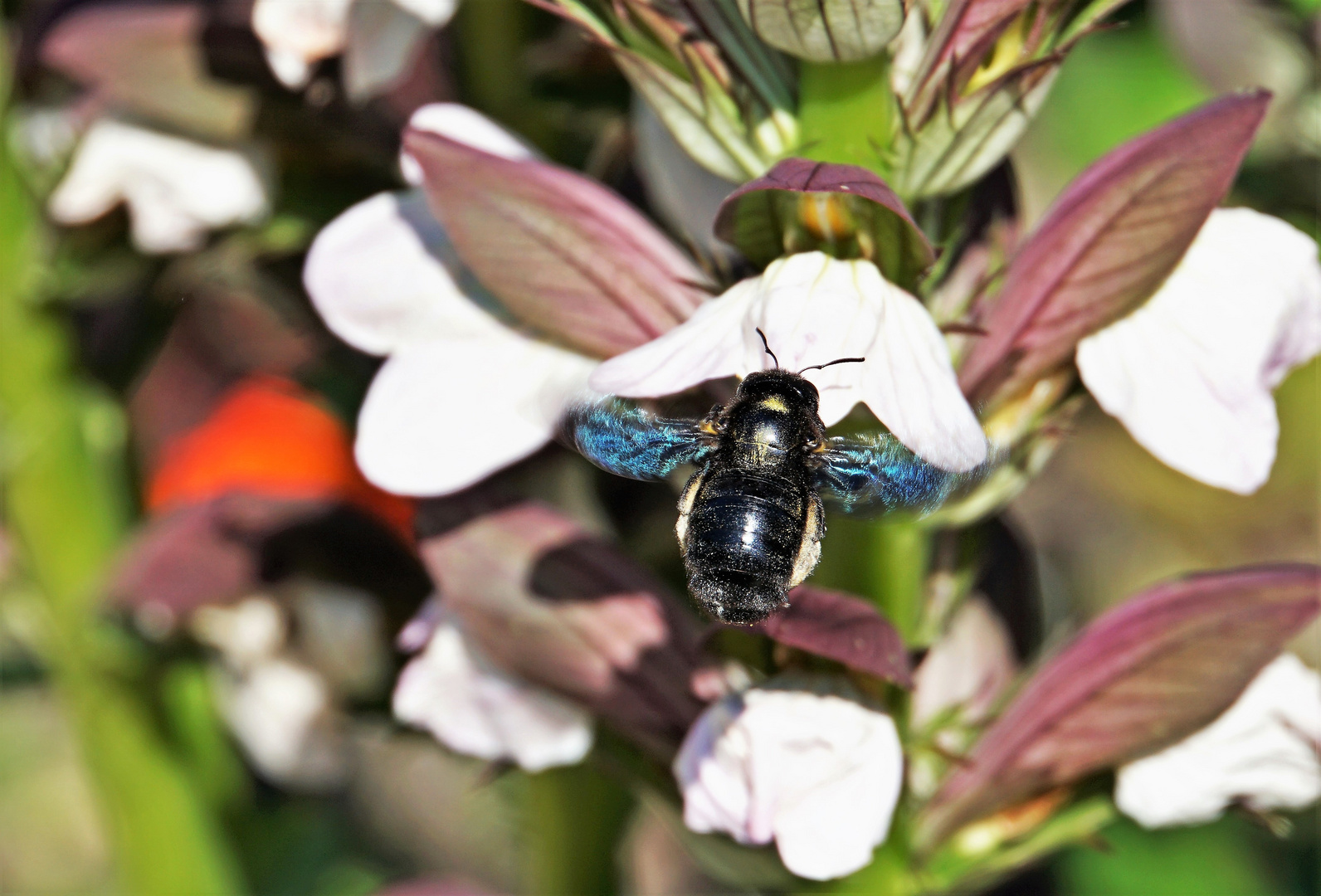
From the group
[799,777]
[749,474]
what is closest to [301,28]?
[749,474]

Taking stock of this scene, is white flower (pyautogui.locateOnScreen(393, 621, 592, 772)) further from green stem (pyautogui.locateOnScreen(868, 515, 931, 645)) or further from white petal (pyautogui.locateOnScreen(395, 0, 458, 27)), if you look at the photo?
white petal (pyautogui.locateOnScreen(395, 0, 458, 27))

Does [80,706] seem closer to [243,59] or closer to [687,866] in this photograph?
[243,59]

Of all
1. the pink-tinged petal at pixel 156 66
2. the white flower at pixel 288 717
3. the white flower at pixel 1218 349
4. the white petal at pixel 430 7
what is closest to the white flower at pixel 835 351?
the white flower at pixel 1218 349

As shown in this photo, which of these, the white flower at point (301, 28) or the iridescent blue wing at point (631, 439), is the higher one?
the white flower at point (301, 28)

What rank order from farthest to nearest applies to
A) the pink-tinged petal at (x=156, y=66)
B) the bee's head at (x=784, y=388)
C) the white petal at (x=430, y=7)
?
the pink-tinged petal at (x=156, y=66) < the white petal at (x=430, y=7) < the bee's head at (x=784, y=388)

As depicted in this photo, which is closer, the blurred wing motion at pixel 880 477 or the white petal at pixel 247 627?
the blurred wing motion at pixel 880 477

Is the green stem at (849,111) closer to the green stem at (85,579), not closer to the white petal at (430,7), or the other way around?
the white petal at (430,7)

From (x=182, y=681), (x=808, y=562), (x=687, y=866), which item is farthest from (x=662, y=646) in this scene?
(x=687, y=866)
